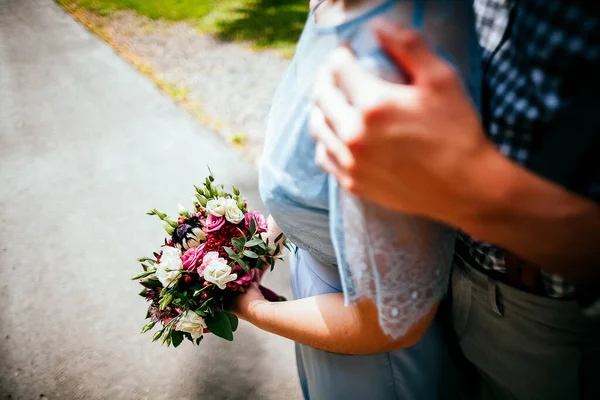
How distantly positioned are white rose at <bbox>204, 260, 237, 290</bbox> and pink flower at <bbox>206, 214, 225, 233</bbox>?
154 millimetres

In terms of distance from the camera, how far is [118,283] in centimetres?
275

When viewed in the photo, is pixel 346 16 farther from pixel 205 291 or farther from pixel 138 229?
pixel 138 229

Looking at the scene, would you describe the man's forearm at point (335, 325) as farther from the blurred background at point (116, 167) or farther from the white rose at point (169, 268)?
the blurred background at point (116, 167)

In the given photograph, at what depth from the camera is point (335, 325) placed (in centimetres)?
86

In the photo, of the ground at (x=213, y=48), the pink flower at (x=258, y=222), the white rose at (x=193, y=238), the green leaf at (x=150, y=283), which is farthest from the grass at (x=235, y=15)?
the green leaf at (x=150, y=283)

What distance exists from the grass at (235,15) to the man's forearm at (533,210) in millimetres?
4698

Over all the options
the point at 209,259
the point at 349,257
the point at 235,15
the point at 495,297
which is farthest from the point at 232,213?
the point at 235,15

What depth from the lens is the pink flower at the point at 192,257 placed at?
1.18 metres

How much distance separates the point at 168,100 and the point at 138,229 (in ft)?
5.98

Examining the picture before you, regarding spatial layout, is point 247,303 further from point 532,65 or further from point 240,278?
point 532,65

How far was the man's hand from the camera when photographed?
0.51 m

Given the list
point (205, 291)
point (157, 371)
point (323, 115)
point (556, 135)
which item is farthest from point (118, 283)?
point (556, 135)

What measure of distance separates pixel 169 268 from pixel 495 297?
0.86 metres

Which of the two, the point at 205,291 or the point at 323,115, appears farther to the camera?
the point at 205,291
